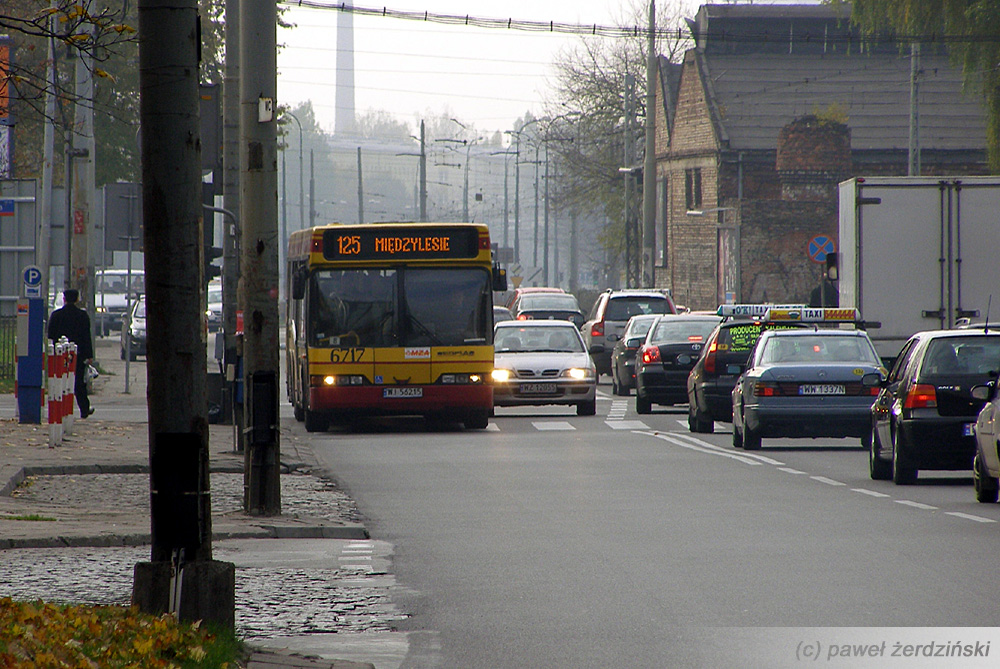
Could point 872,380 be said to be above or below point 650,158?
below

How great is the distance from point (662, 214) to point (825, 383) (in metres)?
58.2

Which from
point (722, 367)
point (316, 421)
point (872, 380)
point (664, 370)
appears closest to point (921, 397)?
point (872, 380)

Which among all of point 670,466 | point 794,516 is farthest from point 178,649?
point 670,466

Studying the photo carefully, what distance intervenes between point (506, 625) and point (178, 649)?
80.2 inches

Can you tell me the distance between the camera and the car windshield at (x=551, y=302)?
162ft

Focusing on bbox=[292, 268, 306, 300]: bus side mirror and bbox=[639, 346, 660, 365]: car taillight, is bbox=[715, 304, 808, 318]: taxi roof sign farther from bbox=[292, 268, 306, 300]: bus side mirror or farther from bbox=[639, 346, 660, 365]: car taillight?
bbox=[292, 268, 306, 300]: bus side mirror

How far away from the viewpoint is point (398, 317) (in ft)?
79.5

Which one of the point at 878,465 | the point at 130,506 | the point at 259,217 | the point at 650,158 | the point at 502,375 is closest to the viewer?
the point at 259,217

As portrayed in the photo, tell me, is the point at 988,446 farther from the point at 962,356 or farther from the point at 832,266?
the point at 832,266

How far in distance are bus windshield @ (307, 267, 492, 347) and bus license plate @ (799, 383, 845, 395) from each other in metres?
5.23

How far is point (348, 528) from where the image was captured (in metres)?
12.5

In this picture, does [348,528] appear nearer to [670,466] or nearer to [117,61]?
[670,466]

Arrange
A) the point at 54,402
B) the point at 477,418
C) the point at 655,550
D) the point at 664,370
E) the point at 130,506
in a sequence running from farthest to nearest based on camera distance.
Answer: the point at 664,370, the point at 477,418, the point at 54,402, the point at 130,506, the point at 655,550

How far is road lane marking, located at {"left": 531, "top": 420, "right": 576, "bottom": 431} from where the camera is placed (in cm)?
2583
